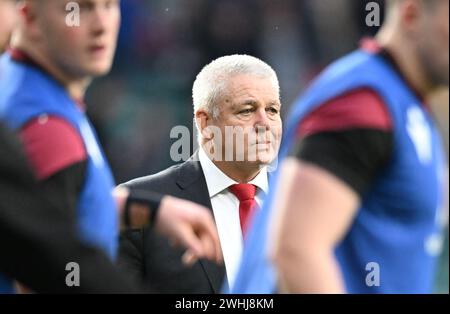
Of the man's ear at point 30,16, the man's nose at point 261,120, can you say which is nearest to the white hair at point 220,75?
the man's nose at point 261,120

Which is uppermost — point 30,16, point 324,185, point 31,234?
point 30,16

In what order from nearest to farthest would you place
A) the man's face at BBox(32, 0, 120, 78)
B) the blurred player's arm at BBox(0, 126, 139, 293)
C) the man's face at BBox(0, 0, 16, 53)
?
the blurred player's arm at BBox(0, 126, 139, 293) → the man's face at BBox(0, 0, 16, 53) → the man's face at BBox(32, 0, 120, 78)

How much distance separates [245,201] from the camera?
4066mm

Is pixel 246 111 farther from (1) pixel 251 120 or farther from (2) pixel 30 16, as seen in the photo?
(2) pixel 30 16

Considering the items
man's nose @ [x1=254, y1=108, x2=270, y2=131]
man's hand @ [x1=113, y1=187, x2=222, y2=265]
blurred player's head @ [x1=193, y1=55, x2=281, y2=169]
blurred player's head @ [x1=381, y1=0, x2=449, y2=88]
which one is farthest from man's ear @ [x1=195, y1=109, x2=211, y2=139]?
blurred player's head @ [x1=381, y1=0, x2=449, y2=88]

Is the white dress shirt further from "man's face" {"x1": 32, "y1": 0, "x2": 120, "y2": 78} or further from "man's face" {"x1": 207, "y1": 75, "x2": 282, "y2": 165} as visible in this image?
"man's face" {"x1": 32, "y1": 0, "x2": 120, "y2": 78}

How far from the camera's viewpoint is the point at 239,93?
4184 mm

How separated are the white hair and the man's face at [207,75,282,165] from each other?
2 cm

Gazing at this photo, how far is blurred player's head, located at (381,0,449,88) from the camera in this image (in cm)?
243

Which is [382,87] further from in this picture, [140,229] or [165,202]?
[140,229]

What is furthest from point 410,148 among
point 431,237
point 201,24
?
point 201,24

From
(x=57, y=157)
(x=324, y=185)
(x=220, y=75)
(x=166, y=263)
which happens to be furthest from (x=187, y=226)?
(x=220, y=75)

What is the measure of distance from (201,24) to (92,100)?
3.17 ft

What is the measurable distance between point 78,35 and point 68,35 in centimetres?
3
